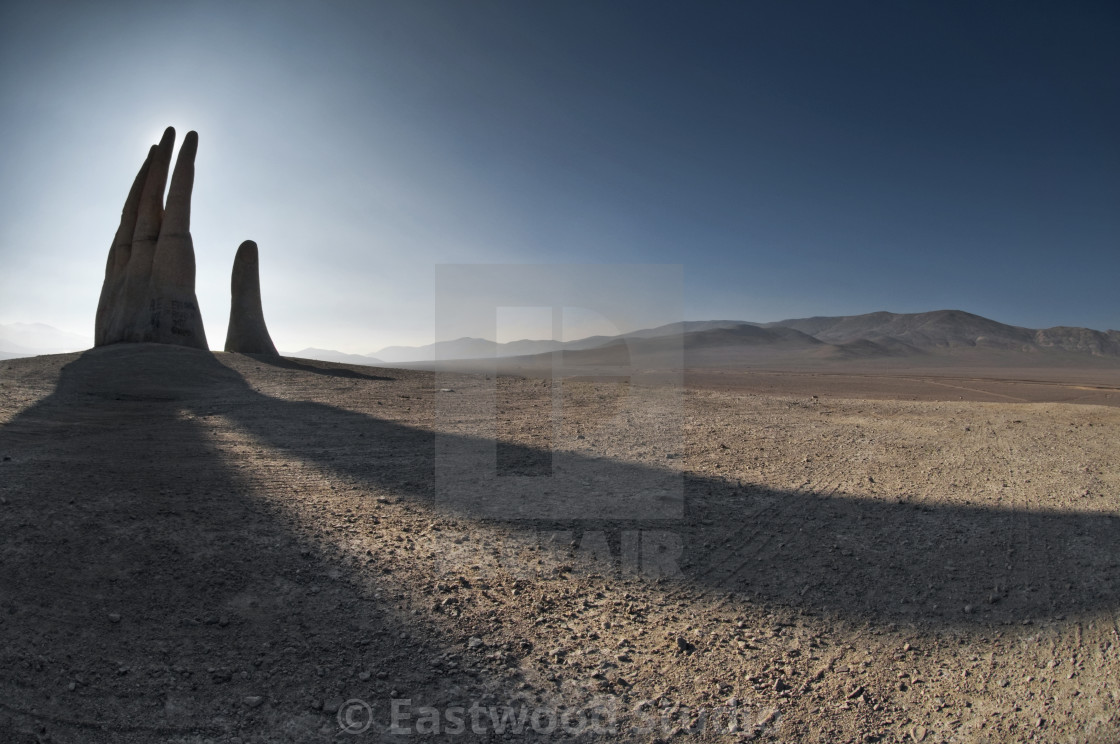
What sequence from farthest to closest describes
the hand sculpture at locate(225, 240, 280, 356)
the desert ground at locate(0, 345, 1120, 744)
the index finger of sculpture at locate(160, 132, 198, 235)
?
the hand sculpture at locate(225, 240, 280, 356) → the index finger of sculpture at locate(160, 132, 198, 235) → the desert ground at locate(0, 345, 1120, 744)

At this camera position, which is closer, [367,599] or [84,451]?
[367,599]

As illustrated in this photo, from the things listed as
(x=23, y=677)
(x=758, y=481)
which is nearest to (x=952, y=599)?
(x=758, y=481)

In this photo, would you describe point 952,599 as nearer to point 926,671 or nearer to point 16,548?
point 926,671

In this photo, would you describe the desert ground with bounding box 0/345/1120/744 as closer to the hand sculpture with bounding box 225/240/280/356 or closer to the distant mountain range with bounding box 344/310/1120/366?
the hand sculpture with bounding box 225/240/280/356

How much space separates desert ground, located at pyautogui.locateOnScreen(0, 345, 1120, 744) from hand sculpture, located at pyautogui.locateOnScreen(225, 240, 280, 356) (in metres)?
13.5

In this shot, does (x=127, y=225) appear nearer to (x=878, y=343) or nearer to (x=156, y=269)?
(x=156, y=269)

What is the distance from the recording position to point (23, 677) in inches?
79.2

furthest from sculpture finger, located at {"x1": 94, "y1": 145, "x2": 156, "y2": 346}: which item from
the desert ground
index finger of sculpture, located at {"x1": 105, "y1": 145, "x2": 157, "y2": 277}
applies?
the desert ground

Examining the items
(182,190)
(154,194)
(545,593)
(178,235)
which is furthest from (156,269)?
(545,593)

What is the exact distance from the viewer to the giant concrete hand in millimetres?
16094

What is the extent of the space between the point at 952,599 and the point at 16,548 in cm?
498

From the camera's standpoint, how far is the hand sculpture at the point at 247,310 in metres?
18.5

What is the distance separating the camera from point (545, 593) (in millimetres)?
2934

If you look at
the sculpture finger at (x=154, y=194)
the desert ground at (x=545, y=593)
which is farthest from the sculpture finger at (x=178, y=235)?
the desert ground at (x=545, y=593)
